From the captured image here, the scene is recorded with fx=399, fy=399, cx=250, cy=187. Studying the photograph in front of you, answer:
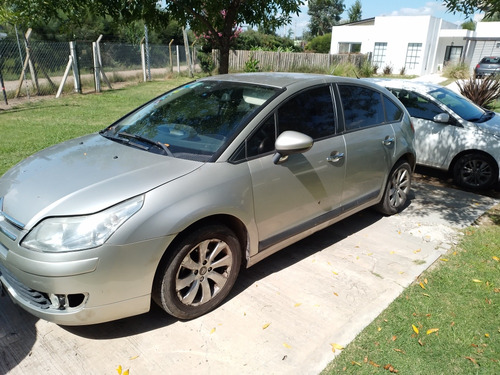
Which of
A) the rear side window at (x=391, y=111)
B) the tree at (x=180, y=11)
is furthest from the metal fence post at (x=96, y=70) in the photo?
the rear side window at (x=391, y=111)

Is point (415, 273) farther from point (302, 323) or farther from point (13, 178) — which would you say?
point (13, 178)

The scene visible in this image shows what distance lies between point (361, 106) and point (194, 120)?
1.88m

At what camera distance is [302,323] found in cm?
300

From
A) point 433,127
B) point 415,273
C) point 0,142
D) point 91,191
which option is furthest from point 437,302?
point 0,142

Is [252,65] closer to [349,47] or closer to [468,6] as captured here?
[349,47]

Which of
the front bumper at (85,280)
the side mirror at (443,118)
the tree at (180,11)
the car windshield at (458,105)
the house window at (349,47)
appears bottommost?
the front bumper at (85,280)

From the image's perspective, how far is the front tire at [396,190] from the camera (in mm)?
4789

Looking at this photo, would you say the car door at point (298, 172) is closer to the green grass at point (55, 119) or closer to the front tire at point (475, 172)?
→ the front tire at point (475, 172)

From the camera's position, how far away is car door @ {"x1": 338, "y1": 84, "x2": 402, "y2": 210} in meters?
3.97

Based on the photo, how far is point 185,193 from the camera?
266cm

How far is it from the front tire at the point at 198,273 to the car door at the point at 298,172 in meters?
0.35

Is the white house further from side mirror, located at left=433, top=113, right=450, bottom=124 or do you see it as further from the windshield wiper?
the windshield wiper

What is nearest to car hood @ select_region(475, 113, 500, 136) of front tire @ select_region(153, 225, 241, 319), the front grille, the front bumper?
front tire @ select_region(153, 225, 241, 319)

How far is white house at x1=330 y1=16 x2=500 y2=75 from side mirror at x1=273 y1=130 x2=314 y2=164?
1191 inches
